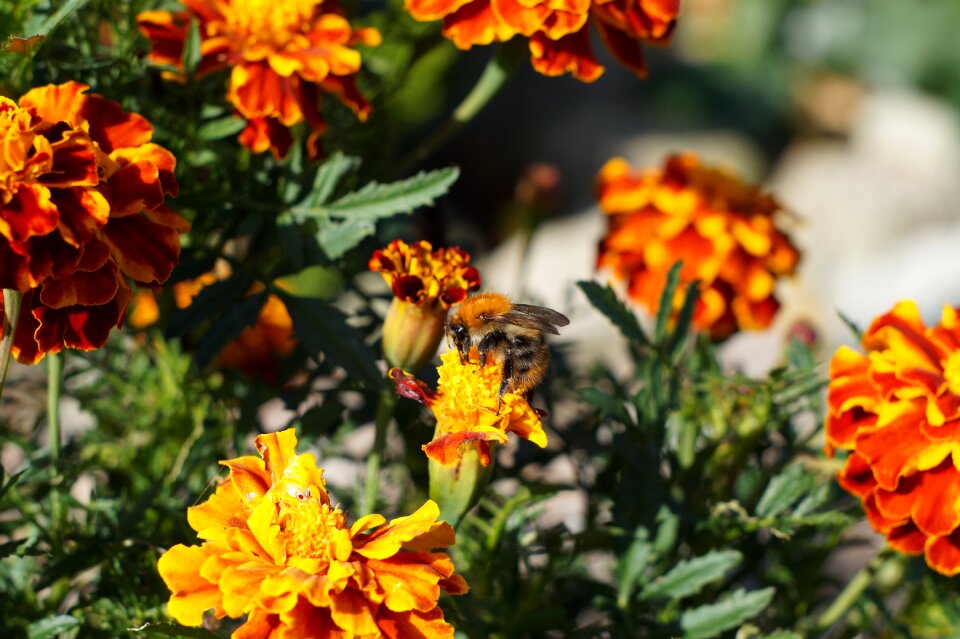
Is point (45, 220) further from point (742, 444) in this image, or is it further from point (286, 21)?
point (742, 444)

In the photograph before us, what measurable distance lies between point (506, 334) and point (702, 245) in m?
0.52

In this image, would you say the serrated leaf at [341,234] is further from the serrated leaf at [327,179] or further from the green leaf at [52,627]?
the green leaf at [52,627]

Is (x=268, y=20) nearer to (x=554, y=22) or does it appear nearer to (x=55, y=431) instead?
(x=554, y=22)

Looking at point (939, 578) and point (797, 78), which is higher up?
point (939, 578)

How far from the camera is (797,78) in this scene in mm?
4883

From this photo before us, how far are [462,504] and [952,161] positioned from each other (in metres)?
→ 4.14

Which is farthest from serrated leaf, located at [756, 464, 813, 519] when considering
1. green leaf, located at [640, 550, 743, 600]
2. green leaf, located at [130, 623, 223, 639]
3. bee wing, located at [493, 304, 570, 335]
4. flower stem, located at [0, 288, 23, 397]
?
flower stem, located at [0, 288, 23, 397]

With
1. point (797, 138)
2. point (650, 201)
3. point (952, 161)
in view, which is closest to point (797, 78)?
point (797, 138)

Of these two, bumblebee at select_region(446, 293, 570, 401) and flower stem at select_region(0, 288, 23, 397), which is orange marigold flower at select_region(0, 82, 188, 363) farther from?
bumblebee at select_region(446, 293, 570, 401)

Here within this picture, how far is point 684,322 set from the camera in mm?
1128

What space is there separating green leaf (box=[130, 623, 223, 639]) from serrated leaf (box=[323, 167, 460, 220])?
14.2 inches

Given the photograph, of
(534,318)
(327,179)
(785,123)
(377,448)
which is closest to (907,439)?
(534,318)

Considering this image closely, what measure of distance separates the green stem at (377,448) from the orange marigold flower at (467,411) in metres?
0.10

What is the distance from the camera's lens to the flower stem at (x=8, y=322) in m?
0.74
